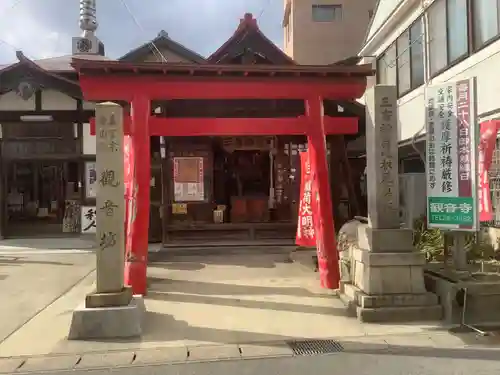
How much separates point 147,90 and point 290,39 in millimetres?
27864

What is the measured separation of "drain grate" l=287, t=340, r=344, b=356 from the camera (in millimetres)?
5840

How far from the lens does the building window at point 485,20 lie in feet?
32.1

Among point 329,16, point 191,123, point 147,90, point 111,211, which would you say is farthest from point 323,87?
point 329,16

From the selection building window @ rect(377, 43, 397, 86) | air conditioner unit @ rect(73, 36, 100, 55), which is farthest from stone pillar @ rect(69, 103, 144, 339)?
air conditioner unit @ rect(73, 36, 100, 55)

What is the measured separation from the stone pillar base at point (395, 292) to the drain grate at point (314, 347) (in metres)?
1.10

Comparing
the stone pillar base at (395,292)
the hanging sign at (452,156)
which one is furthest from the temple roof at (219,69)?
the stone pillar base at (395,292)

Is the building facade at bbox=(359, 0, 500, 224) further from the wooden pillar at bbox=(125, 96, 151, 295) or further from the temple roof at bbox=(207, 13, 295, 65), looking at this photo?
the wooden pillar at bbox=(125, 96, 151, 295)

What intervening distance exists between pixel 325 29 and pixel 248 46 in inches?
892

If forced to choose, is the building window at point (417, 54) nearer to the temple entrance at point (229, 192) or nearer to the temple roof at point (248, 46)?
the temple roof at point (248, 46)

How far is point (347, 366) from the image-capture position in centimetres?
538

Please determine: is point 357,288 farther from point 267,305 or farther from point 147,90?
point 147,90

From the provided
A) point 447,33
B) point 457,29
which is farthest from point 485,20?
point 447,33

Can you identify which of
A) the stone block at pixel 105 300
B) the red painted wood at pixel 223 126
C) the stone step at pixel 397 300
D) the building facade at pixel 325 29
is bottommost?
the stone step at pixel 397 300

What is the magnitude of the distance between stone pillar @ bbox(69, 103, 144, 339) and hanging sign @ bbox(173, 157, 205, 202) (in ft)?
24.3
